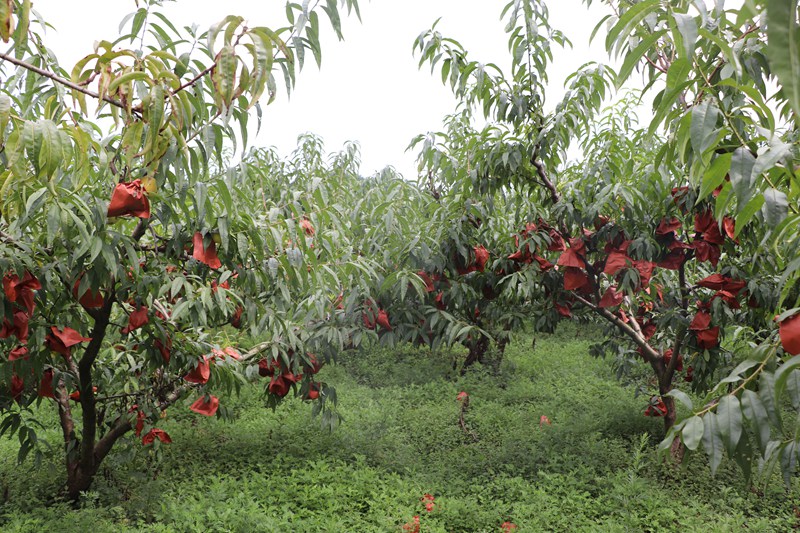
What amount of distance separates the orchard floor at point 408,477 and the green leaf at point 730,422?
1962mm

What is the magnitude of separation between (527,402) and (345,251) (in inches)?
114

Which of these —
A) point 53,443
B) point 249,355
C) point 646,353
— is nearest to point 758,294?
point 646,353

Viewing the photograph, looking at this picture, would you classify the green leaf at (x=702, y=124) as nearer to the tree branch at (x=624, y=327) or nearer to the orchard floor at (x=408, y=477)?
the orchard floor at (x=408, y=477)

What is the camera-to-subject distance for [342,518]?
302 centimetres

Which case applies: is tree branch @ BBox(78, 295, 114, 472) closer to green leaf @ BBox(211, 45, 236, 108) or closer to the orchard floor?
the orchard floor

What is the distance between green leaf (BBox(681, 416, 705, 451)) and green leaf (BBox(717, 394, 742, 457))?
0.11 ft

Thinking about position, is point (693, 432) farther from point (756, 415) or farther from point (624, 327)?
point (624, 327)

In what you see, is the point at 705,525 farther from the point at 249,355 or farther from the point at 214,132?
the point at 214,132

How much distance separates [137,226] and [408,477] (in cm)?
216

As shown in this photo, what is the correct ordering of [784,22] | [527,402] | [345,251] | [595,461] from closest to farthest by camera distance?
[784,22] → [345,251] → [595,461] → [527,402]

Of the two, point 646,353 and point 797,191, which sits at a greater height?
point 797,191

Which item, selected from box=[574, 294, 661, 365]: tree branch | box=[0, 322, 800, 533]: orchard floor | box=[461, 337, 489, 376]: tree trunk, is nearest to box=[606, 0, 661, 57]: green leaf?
box=[0, 322, 800, 533]: orchard floor

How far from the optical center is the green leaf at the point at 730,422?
1.03 meters

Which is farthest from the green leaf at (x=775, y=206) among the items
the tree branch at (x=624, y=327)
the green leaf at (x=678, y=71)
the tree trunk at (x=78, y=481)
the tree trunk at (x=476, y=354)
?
the tree trunk at (x=476, y=354)
